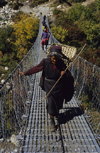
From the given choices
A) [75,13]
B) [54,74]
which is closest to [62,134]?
[54,74]

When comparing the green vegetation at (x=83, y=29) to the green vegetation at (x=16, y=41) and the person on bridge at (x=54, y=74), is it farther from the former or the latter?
the person on bridge at (x=54, y=74)

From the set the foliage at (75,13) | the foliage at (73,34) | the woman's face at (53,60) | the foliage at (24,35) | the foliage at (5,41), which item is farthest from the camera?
the foliage at (75,13)

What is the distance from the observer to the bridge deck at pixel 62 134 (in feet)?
4.79

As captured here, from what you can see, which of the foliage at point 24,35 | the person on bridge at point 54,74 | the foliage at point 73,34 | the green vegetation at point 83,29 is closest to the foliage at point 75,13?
the green vegetation at point 83,29

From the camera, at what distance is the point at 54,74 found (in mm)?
1445

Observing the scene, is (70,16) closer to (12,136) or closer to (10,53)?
→ (10,53)

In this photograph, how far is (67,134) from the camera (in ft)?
5.39

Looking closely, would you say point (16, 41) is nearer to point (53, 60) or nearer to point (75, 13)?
point (75, 13)

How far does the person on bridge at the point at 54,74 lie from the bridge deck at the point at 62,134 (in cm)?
29

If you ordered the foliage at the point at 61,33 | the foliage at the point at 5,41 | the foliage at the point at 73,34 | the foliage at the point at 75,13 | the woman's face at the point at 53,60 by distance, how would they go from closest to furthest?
the woman's face at the point at 53,60 < the foliage at the point at 61,33 < the foliage at the point at 73,34 < the foliage at the point at 5,41 < the foliage at the point at 75,13

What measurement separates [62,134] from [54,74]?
0.71 m

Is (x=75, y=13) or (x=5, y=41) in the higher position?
(x=75, y=13)

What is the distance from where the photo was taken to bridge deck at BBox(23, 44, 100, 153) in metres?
1.46

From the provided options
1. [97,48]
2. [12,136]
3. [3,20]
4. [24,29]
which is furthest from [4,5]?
[12,136]
